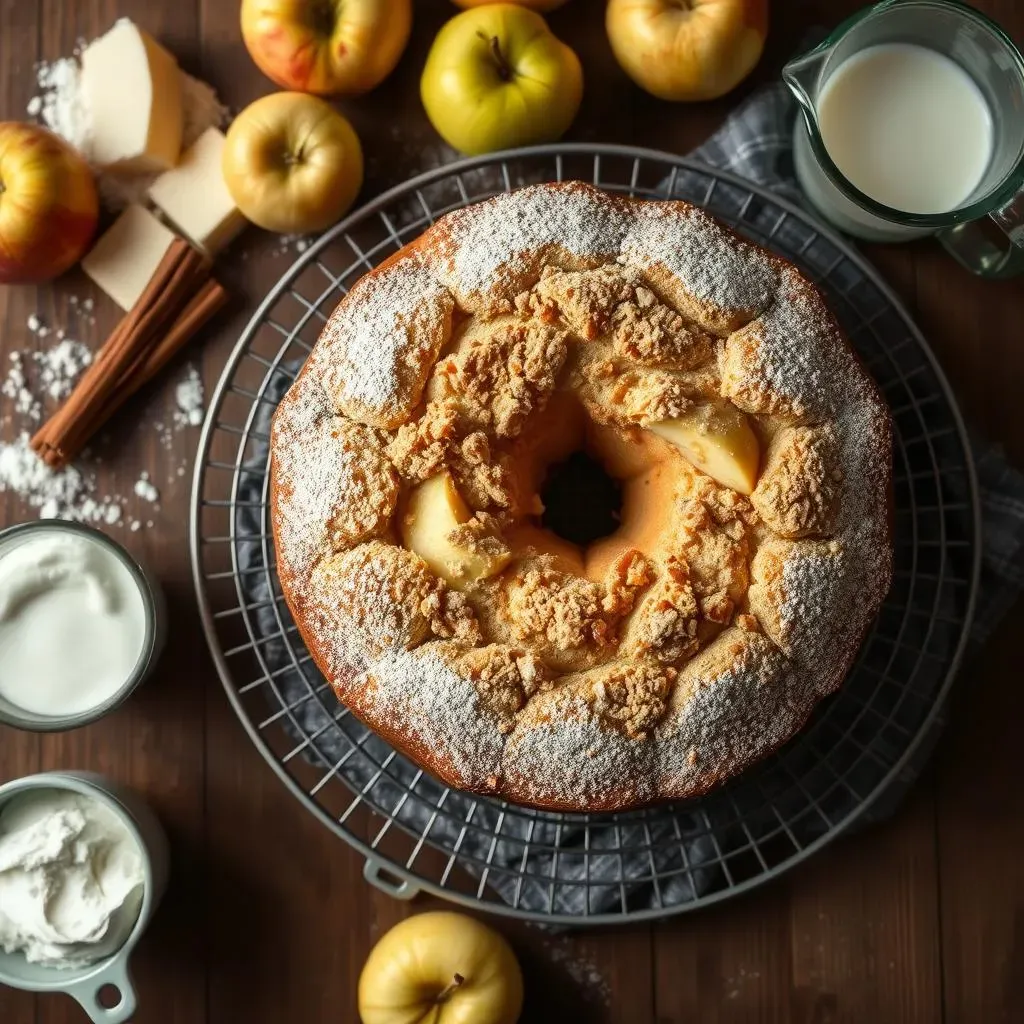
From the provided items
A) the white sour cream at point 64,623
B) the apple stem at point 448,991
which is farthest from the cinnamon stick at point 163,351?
the apple stem at point 448,991

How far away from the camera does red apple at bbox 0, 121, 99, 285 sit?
5.69 feet

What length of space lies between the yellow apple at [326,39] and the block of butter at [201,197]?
18 centimetres

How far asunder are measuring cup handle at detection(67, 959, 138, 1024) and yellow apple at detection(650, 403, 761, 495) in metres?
1.14

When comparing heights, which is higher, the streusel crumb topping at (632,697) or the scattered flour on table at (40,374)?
the scattered flour on table at (40,374)

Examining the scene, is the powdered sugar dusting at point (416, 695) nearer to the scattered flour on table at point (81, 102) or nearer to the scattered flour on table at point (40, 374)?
the scattered flour on table at point (40, 374)

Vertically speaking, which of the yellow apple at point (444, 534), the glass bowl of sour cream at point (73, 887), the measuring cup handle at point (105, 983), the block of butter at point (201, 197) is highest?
the block of butter at point (201, 197)

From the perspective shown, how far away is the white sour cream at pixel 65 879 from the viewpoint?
1672mm

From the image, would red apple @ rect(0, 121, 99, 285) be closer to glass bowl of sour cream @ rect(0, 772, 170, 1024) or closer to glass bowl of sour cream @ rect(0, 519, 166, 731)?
glass bowl of sour cream @ rect(0, 519, 166, 731)

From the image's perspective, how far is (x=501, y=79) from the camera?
5.72 feet

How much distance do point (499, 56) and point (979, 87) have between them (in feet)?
2.47

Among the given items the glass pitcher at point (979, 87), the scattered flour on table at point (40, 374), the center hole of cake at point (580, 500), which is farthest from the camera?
the scattered flour on table at point (40, 374)

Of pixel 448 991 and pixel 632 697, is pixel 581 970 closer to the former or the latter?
pixel 448 991

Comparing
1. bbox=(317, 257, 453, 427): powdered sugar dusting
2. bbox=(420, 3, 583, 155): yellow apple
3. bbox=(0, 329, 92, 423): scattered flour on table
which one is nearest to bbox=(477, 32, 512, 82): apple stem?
bbox=(420, 3, 583, 155): yellow apple

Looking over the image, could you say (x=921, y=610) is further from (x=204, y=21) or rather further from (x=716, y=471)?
(x=204, y=21)
